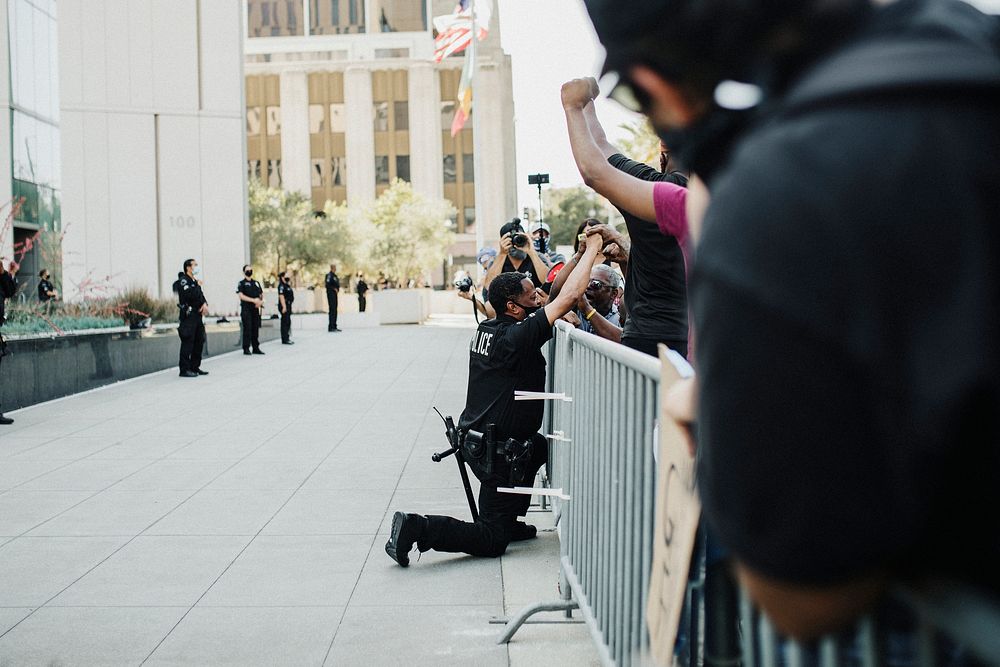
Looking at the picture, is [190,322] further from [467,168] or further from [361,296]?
[467,168]

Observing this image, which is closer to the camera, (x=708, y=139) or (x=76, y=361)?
(x=708, y=139)

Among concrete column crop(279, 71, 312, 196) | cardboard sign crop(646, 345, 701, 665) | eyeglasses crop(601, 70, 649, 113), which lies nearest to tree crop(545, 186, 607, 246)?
concrete column crop(279, 71, 312, 196)

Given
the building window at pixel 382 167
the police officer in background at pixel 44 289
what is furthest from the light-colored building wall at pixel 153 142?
the building window at pixel 382 167

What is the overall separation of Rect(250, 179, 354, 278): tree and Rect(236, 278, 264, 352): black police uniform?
26.9m

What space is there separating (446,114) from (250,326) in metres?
59.2

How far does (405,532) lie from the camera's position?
18.1ft

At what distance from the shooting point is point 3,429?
36.9 ft

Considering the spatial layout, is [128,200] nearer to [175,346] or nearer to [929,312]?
[175,346]

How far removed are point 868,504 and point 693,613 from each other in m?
1.37

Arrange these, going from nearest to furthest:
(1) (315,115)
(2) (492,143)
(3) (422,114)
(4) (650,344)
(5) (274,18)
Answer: (4) (650,344), (2) (492,143), (3) (422,114), (1) (315,115), (5) (274,18)

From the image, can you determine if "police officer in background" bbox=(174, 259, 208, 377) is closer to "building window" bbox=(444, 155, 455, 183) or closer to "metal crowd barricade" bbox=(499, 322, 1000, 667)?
"metal crowd barricade" bbox=(499, 322, 1000, 667)

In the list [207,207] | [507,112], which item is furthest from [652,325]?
[507,112]

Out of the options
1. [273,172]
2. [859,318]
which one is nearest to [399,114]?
[273,172]

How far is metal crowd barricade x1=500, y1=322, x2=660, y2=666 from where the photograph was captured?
2.99m
